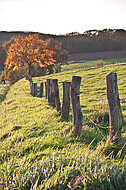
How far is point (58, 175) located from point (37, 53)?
21674 millimetres

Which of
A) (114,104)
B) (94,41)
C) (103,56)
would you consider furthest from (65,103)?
(94,41)

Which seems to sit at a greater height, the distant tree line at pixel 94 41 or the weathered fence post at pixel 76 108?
the distant tree line at pixel 94 41

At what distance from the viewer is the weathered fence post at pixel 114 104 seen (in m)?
4.21

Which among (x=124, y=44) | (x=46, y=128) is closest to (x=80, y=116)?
(x=46, y=128)

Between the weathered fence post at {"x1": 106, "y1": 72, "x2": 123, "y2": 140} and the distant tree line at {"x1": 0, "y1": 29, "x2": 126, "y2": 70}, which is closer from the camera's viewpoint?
the weathered fence post at {"x1": 106, "y1": 72, "x2": 123, "y2": 140}

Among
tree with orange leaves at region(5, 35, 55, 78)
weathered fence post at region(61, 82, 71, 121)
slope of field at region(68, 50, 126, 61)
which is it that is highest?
slope of field at region(68, 50, 126, 61)

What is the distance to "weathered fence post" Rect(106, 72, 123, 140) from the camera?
421 centimetres

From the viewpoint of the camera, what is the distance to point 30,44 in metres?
24.4

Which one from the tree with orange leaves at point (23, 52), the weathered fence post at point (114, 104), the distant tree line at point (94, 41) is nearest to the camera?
the weathered fence post at point (114, 104)

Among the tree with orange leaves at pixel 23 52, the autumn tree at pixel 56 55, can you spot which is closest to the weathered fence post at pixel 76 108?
the tree with orange leaves at pixel 23 52

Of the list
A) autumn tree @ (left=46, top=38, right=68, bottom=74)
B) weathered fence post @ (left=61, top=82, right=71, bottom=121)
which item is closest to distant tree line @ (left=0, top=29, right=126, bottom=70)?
autumn tree @ (left=46, top=38, right=68, bottom=74)

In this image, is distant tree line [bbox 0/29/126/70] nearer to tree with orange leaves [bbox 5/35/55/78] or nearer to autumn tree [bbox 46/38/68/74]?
autumn tree [bbox 46/38/68/74]

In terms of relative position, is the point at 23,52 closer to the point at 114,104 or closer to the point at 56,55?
the point at 114,104

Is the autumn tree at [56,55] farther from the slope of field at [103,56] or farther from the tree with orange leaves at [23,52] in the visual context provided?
the slope of field at [103,56]
